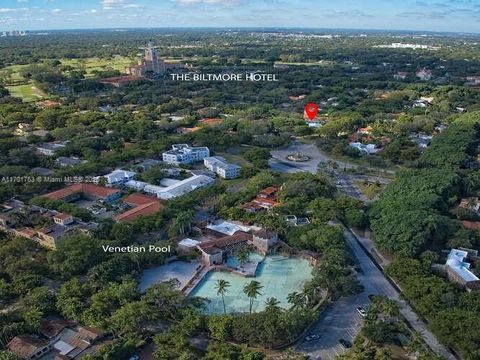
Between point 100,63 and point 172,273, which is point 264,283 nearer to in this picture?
point 172,273

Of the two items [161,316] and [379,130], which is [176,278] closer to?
[161,316]

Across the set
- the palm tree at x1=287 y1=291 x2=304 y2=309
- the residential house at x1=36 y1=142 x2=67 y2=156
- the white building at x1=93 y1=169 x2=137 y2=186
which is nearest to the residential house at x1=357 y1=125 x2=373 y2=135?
the white building at x1=93 y1=169 x2=137 y2=186

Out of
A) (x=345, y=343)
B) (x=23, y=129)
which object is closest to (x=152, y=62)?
(x=23, y=129)

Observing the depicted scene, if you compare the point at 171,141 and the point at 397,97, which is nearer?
the point at 171,141

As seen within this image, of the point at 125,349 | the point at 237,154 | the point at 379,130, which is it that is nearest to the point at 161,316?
the point at 125,349

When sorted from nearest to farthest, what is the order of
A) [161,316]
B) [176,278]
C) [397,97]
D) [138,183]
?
1. [161,316]
2. [176,278]
3. [138,183]
4. [397,97]

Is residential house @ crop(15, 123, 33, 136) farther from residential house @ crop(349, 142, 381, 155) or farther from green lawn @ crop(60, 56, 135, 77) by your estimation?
green lawn @ crop(60, 56, 135, 77)
